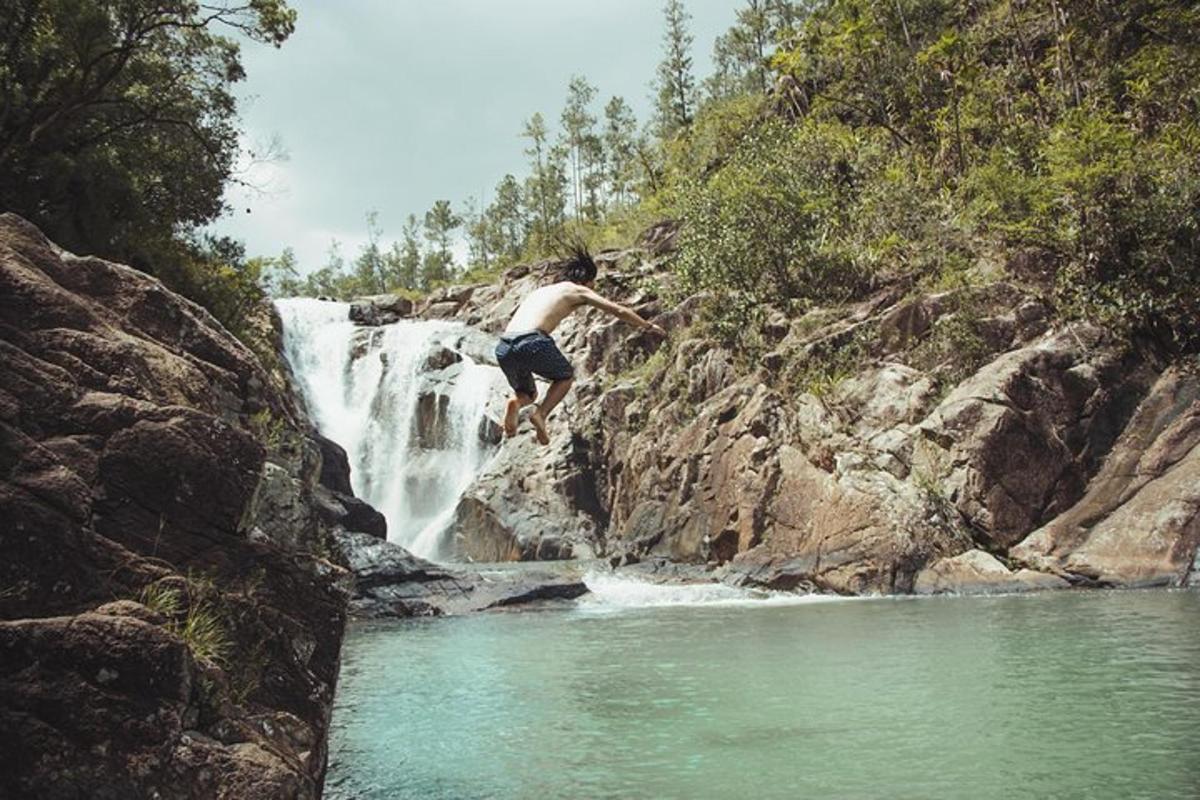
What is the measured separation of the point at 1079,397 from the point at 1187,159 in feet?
22.8

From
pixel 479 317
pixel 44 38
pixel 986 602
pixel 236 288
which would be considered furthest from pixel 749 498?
pixel 479 317

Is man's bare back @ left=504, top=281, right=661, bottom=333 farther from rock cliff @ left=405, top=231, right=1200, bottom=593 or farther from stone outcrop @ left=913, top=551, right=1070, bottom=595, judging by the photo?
rock cliff @ left=405, top=231, right=1200, bottom=593

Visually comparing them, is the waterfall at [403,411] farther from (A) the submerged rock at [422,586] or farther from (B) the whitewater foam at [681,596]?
(B) the whitewater foam at [681,596]

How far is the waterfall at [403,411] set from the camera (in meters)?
33.4

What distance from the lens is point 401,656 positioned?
11.8 metres

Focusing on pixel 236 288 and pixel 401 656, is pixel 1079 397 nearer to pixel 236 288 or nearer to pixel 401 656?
pixel 401 656

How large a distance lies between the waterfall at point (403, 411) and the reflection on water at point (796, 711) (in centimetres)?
2055

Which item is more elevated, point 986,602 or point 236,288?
point 236,288

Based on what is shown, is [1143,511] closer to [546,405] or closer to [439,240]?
[546,405]

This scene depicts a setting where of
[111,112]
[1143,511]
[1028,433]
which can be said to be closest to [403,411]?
[111,112]

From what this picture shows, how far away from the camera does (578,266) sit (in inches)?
270

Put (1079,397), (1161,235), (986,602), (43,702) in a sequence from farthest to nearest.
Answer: (1161,235), (1079,397), (986,602), (43,702)

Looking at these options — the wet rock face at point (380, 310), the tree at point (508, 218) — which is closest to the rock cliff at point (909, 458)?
the wet rock face at point (380, 310)

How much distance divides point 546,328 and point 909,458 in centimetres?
1508
